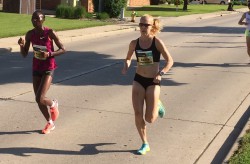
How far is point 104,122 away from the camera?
26.4 feet

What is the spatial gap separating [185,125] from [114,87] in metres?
3.37

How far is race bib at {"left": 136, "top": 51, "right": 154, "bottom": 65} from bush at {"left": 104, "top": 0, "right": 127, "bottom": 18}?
94.2 feet

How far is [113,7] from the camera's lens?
3481 centimetres

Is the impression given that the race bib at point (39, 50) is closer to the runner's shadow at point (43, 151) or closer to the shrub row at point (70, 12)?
the runner's shadow at point (43, 151)

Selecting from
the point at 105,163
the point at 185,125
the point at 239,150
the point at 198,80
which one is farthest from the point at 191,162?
the point at 198,80

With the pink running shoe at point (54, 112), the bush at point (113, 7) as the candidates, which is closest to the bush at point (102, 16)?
the bush at point (113, 7)

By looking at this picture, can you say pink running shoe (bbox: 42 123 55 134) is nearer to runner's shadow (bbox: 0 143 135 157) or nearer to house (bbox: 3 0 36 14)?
runner's shadow (bbox: 0 143 135 157)

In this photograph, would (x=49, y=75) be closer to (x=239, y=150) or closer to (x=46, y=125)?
(x=46, y=125)

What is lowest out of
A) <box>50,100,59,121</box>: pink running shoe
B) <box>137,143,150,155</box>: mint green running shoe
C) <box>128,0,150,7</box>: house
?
<box>137,143,150,155</box>: mint green running shoe

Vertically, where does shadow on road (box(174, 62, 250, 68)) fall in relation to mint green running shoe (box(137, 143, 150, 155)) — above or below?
below

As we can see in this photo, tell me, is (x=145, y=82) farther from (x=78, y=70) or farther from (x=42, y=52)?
(x=78, y=70)

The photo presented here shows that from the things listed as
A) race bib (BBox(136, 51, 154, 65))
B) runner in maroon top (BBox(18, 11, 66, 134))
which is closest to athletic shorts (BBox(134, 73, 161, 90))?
race bib (BBox(136, 51, 154, 65))

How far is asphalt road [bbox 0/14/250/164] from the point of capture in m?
6.53

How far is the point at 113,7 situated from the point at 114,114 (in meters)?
26.9
